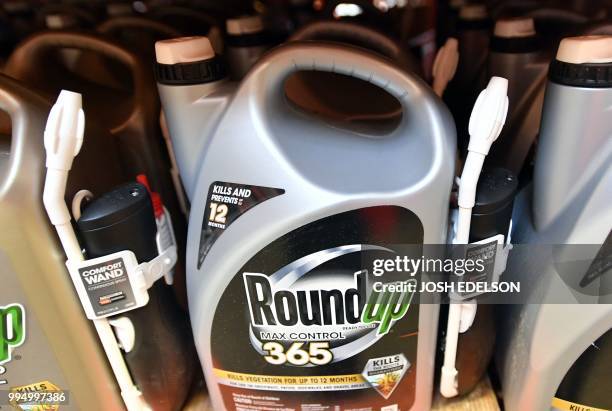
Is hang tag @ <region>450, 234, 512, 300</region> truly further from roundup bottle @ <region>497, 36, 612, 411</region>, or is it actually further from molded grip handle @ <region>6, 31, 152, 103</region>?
molded grip handle @ <region>6, 31, 152, 103</region>

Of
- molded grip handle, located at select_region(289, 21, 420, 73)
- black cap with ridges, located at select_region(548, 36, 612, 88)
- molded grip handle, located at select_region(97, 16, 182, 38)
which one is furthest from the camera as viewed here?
molded grip handle, located at select_region(97, 16, 182, 38)

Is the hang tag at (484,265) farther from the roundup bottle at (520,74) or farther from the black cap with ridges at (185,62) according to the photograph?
the black cap with ridges at (185,62)

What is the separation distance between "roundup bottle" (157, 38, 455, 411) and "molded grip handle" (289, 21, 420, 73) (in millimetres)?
95

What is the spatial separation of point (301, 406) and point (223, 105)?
0.32 m

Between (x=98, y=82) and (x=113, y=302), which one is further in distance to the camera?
(x=98, y=82)

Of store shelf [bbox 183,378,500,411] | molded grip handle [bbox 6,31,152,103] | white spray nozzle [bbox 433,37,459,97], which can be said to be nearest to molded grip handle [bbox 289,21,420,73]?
white spray nozzle [bbox 433,37,459,97]

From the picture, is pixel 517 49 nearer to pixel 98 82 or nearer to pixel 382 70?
pixel 382 70

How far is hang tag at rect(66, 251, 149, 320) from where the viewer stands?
469 millimetres

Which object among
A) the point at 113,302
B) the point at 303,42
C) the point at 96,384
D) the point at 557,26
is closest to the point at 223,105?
the point at 303,42

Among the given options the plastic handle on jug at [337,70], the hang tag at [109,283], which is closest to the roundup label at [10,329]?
the hang tag at [109,283]

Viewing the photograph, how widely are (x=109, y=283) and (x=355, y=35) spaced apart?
351 millimetres

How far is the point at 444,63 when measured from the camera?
0.60 metres

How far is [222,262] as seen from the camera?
0.48 metres

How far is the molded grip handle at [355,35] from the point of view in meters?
0.55
